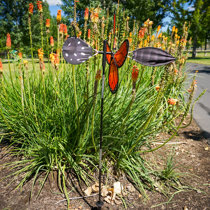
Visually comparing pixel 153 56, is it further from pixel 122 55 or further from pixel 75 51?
pixel 75 51

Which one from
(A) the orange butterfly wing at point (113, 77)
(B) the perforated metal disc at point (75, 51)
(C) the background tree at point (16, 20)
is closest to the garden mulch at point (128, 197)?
(A) the orange butterfly wing at point (113, 77)

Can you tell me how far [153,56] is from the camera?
3.13 feet

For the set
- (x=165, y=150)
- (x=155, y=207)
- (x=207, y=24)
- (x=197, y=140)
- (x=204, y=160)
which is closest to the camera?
(x=155, y=207)

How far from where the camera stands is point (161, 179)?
66.8 inches

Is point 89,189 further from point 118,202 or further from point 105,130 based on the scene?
point 105,130

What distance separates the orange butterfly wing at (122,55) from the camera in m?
0.93

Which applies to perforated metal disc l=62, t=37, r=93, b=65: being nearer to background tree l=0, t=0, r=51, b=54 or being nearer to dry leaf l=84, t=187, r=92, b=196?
dry leaf l=84, t=187, r=92, b=196

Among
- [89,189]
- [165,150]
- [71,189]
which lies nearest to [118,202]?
[89,189]

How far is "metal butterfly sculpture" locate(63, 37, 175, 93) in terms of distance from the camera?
3.10 feet

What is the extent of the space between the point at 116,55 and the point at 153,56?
8.3 inches

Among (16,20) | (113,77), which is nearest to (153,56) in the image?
(113,77)

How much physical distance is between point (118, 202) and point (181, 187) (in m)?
0.61

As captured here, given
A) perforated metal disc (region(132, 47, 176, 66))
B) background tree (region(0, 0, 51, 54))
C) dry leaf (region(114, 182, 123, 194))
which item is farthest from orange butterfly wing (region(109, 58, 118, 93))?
background tree (region(0, 0, 51, 54))

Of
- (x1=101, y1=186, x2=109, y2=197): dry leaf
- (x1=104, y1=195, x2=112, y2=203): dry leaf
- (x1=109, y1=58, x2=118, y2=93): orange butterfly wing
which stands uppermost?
(x1=109, y1=58, x2=118, y2=93): orange butterfly wing
